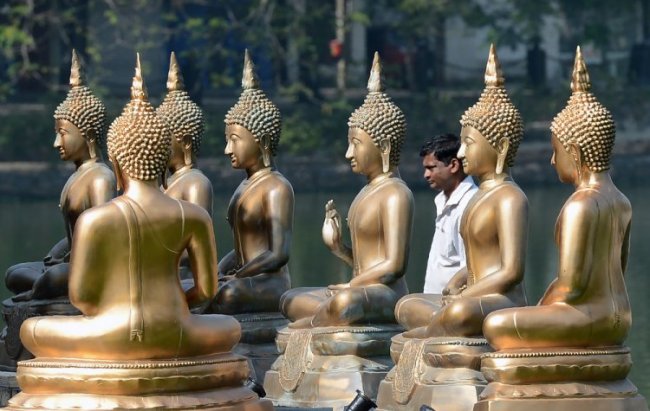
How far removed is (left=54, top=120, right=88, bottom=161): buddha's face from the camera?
39.2 ft

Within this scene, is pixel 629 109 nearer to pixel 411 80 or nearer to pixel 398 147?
pixel 411 80

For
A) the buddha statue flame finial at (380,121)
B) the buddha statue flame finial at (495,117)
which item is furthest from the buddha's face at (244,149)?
the buddha statue flame finial at (495,117)

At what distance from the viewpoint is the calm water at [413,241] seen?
58.0 feet

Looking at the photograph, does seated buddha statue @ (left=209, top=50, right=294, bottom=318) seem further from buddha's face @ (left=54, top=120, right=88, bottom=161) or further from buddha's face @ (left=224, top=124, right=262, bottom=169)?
buddha's face @ (left=54, top=120, right=88, bottom=161)

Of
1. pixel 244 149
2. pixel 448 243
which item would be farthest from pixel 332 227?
pixel 244 149

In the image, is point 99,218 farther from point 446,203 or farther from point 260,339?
point 260,339

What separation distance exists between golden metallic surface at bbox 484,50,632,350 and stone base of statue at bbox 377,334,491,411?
2.27 feet

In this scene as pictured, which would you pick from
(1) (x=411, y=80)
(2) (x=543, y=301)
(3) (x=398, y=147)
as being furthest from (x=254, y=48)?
(2) (x=543, y=301)

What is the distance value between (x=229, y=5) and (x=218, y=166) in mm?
3527

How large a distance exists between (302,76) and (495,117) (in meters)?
23.3

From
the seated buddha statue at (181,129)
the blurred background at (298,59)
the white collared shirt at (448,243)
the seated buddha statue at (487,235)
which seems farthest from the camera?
the blurred background at (298,59)

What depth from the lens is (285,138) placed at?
31719 mm

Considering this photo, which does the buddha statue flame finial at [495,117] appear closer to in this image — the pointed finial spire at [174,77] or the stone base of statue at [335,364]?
the stone base of statue at [335,364]

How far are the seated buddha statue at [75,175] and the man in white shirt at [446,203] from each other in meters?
1.79
